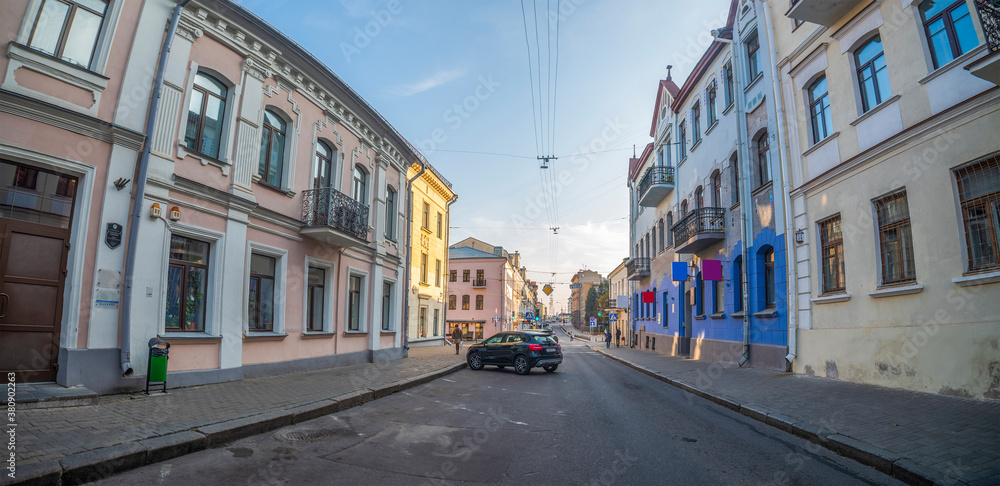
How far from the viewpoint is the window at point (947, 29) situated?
904cm

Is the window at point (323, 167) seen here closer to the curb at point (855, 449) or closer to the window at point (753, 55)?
the curb at point (855, 449)

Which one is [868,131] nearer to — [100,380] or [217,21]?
[217,21]

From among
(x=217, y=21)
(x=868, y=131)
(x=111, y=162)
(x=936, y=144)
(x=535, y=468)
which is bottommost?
(x=535, y=468)

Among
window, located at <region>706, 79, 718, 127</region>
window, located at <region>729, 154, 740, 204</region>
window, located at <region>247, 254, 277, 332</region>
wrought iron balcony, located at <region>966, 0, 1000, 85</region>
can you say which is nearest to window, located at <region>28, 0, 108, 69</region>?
window, located at <region>247, 254, 277, 332</region>

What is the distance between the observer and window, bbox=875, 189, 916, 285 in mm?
10102

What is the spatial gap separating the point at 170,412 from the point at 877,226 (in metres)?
13.2

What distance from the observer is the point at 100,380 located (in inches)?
336

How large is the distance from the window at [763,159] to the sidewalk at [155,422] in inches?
497

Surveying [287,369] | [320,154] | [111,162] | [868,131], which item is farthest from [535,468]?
[320,154]

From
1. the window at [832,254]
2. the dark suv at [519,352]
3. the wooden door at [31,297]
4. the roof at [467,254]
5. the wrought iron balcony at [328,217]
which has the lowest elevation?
the dark suv at [519,352]

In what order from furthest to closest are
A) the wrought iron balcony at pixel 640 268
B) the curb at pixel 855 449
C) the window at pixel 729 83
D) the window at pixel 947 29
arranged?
the wrought iron balcony at pixel 640 268
the window at pixel 729 83
the window at pixel 947 29
the curb at pixel 855 449

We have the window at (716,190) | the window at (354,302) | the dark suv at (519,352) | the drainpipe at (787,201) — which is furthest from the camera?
the window at (716,190)

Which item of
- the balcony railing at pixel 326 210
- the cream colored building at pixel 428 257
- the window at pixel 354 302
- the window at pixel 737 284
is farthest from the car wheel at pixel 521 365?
the cream colored building at pixel 428 257

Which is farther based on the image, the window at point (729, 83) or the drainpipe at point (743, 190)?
the window at point (729, 83)
